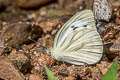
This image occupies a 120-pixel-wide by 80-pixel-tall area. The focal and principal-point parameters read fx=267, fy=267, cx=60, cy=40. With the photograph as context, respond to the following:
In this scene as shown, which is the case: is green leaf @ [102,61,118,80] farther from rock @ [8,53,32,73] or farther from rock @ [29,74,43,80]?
rock @ [8,53,32,73]

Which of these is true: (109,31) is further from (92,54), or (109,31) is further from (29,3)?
(29,3)

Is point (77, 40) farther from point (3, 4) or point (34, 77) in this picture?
point (3, 4)

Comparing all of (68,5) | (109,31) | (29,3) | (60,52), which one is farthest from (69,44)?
(29,3)

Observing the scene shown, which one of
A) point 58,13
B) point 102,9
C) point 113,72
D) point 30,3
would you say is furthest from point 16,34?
point 30,3

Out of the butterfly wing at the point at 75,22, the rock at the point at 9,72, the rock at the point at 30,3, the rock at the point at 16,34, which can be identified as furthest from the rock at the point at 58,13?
the rock at the point at 9,72

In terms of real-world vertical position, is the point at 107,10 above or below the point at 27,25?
above

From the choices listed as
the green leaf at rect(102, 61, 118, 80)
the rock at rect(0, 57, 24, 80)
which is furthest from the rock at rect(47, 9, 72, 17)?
the green leaf at rect(102, 61, 118, 80)
